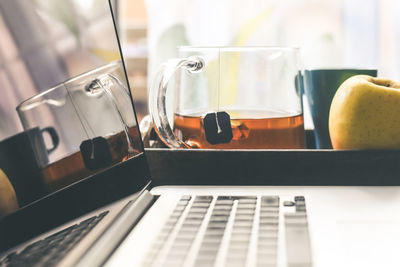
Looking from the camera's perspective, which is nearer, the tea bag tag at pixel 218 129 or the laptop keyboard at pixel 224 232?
the laptop keyboard at pixel 224 232

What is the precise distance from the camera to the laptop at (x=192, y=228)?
293 mm

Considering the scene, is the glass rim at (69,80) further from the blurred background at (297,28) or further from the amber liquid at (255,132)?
the blurred background at (297,28)

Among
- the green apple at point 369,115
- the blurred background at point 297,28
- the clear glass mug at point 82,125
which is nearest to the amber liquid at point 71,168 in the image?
the clear glass mug at point 82,125

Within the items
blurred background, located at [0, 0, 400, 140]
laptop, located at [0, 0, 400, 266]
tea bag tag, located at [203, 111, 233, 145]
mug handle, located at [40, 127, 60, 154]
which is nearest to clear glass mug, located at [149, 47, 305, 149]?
tea bag tag, located at [203, 111, 233, 145]

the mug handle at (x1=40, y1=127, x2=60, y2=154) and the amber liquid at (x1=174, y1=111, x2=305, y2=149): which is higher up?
the mug handle at (x1=40, y1=127, x2=60, y2=154)

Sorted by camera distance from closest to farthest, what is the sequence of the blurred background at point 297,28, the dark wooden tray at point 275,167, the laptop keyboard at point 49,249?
the laptop keyboard at point 49,249 < the dark wooden tray at point 275,167 < the blurred background at point 297,28

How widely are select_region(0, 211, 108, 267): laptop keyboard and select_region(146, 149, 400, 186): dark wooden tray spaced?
21 centimetres

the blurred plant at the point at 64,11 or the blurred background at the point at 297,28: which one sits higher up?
the blurred plant at the point at 64,11

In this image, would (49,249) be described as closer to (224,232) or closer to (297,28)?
(224,232)

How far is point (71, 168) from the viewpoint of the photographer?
0.35 metres

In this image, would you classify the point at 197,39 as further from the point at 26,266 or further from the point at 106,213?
the point at 26,266

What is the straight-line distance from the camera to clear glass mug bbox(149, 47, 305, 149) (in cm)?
57

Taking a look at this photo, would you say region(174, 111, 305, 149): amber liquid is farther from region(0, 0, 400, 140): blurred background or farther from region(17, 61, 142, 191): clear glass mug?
region(0, 0, 400, 140): blurred background

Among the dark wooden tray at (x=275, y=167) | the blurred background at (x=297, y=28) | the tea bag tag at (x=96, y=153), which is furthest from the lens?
the blurred background at (x=297, y=28)
